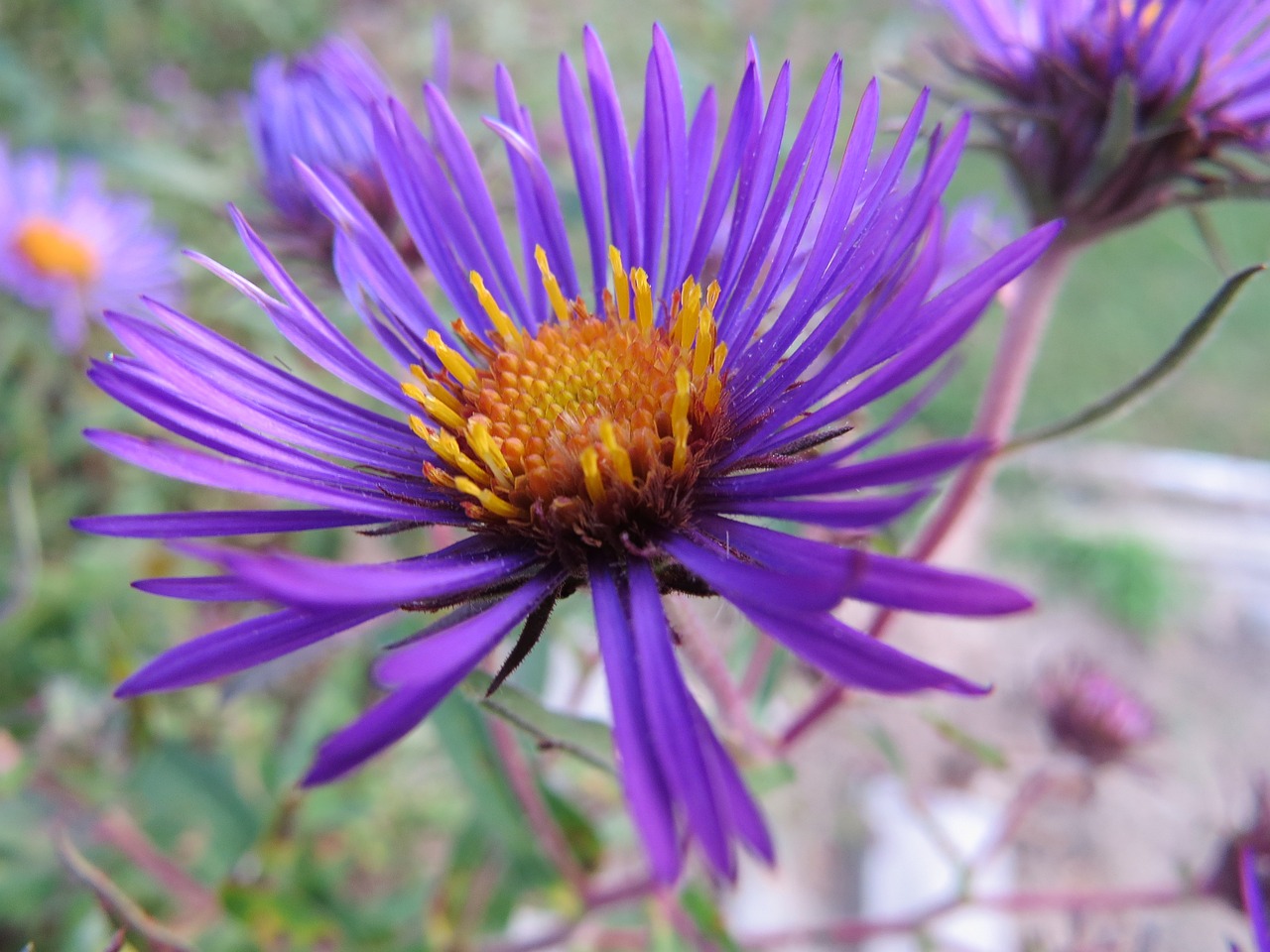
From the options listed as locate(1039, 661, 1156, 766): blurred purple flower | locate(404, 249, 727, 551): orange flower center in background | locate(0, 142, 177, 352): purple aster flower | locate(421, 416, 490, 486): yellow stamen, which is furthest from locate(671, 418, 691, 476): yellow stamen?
locate(0, 142, 177, 352): purple aster flower

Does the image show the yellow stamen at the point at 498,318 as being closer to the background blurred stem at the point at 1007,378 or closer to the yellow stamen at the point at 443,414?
the yellow stamen at the point at 443,414

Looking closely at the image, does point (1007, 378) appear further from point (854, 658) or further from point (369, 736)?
point (369, 736)

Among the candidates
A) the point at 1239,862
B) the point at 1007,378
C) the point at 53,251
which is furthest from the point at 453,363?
the point at 53,251

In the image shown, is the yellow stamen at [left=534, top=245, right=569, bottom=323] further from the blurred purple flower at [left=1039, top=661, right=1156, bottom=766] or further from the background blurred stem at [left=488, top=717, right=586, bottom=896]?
the blurred purple flower at [left=1039, top=661, right=1156, bottom=766]

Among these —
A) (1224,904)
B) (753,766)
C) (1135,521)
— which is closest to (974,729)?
(1135,521)

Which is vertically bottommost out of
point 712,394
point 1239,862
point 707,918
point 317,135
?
point 1239,862

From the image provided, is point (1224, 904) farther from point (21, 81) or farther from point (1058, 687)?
point (21, 81)
